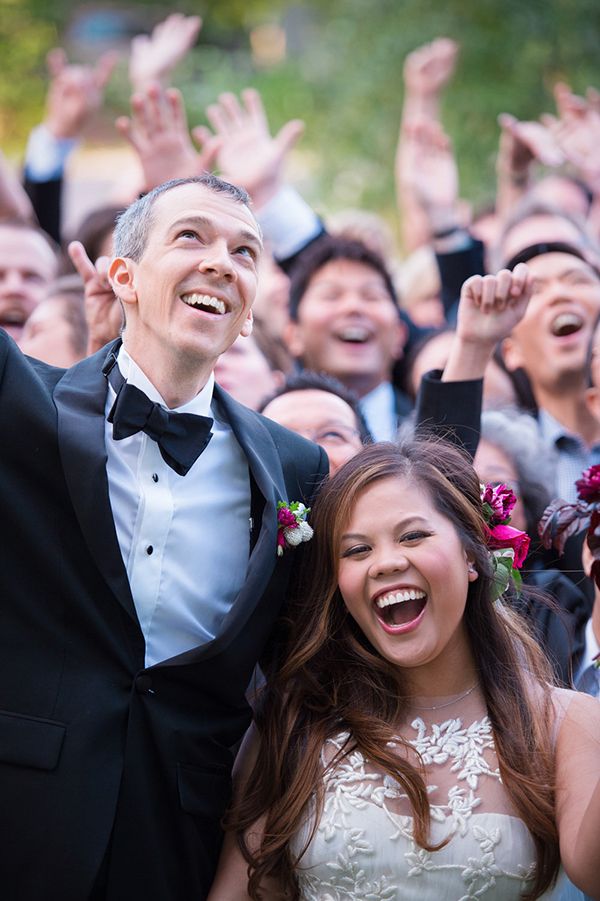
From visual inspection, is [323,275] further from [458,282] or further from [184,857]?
[184,857]

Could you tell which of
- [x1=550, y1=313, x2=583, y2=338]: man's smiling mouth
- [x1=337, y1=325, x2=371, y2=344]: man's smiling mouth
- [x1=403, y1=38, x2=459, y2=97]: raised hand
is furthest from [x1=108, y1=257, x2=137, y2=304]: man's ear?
[x1=403, y1=38, x2=459, y2=97]: raised hand

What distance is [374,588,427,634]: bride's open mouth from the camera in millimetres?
2570

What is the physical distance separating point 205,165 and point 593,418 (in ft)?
8.40

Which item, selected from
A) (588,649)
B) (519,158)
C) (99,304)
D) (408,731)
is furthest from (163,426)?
(519,158)

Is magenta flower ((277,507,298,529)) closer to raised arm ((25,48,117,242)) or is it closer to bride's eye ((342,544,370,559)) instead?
bride's eye ((342,544,370,559))

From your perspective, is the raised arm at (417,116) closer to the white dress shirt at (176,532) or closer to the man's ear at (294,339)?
the man's ear at (294,339)

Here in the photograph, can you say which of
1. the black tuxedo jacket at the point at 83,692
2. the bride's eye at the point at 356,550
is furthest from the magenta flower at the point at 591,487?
the black tuxedo jacket at the point at 83,692

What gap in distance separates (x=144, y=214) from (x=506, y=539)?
1445mm

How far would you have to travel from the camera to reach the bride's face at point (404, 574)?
8.44 ft

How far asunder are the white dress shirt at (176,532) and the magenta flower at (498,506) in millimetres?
753

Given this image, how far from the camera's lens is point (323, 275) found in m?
5.16

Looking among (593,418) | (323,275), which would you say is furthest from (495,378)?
(323,275)

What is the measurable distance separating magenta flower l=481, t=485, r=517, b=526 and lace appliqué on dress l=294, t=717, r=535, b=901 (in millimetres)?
646

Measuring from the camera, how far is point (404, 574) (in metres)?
2.57
